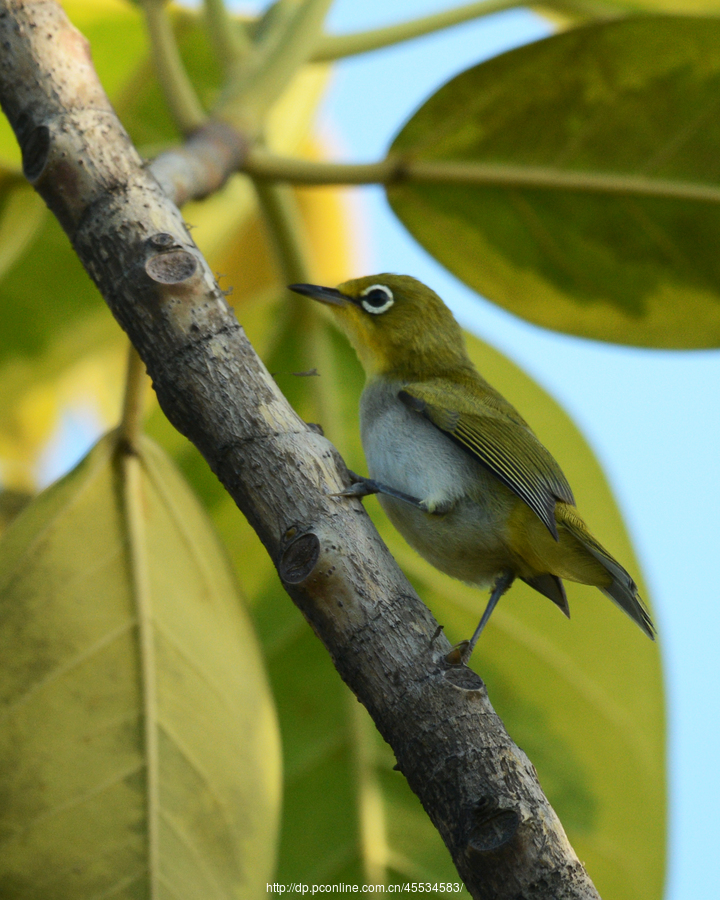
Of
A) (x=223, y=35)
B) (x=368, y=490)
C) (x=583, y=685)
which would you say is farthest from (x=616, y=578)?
(x=223, y=35)

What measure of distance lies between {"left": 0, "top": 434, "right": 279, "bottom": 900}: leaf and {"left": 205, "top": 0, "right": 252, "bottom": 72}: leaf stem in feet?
4.35

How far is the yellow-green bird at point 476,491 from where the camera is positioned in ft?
7.84

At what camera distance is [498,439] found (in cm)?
253

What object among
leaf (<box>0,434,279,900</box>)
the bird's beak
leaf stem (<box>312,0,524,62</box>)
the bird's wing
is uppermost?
leaf stem (<box>312,0,524,62</box>)

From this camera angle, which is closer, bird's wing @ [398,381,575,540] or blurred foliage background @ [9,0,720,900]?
blurred foliage background @ [9,0,720,900]

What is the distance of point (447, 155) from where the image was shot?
273cm

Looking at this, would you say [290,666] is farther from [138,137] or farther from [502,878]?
[138,137]

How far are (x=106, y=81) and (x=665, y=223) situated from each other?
2.56 metres

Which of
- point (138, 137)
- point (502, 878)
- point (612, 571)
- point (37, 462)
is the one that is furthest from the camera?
point (138, 137)

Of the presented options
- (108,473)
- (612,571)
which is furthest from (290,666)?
(612,571)

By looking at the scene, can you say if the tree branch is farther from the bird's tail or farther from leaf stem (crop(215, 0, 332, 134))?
the bird's tail

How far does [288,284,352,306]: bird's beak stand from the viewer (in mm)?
2846

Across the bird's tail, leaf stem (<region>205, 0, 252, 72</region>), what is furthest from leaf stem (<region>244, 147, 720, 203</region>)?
the bird's tail

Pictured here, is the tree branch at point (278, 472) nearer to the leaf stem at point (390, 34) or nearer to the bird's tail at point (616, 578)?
the bird's tail at point (616, 578)
